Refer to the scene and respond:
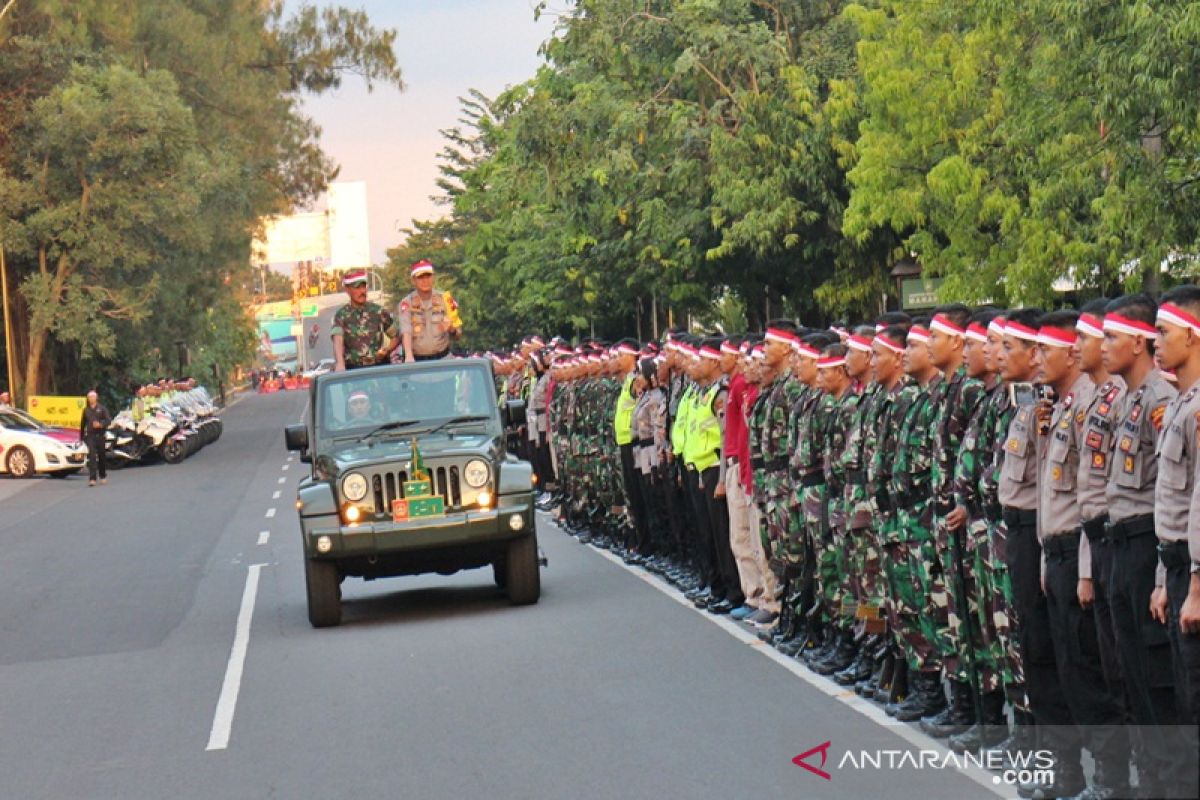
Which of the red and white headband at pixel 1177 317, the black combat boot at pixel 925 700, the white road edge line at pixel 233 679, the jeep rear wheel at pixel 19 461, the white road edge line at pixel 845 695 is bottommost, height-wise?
the jeep rear wheel at pixel 19 461

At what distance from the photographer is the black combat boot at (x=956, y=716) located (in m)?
9.73

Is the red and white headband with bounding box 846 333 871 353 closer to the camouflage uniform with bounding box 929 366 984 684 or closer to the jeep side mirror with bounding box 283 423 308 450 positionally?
the camouflage uniform with bounding box 929 366 984 684

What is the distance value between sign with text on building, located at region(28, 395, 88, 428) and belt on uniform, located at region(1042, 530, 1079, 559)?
46237 mm

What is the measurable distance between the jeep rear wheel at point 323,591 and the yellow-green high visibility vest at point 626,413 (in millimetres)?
→ 4737

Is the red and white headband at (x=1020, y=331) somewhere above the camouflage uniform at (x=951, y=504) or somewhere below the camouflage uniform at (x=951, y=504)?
above

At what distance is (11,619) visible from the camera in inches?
730

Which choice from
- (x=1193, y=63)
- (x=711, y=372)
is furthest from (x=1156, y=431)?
(x=1193, y=63)

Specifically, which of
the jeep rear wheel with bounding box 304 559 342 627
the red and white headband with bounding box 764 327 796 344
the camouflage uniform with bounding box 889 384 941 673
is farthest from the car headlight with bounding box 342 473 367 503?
the camouflage uniform with bounding box 889 384 941 673

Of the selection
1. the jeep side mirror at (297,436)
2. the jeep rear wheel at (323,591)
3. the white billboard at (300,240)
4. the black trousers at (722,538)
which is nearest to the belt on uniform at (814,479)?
the black trousers at (722,538)

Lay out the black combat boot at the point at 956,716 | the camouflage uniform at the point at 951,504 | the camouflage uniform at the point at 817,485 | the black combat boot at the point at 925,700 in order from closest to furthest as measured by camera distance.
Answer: the camouflage uniform at the point at 951,504 < the black combat boot at the point at 956,716 < the black combat boot at the point at 925,700 < the camouflage uniform at the point at 817,485

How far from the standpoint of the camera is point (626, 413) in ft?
65.3

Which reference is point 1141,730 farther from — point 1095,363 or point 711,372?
point 711,372

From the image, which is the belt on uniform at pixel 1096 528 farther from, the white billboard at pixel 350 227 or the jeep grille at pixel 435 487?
the white billboard at pixel 350 227

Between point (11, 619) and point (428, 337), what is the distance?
16.0ft
